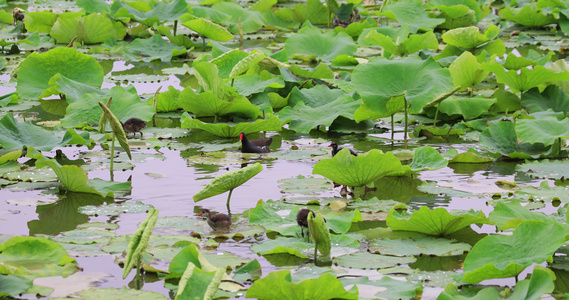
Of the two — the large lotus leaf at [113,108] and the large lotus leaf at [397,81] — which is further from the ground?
the large lotus leaf at [397,81]

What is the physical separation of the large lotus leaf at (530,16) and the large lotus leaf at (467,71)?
13.1 feet

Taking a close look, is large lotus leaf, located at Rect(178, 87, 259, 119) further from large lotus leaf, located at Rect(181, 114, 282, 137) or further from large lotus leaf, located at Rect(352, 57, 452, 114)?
large lotus leaf, located at Rect(352, 57, 452, 114)

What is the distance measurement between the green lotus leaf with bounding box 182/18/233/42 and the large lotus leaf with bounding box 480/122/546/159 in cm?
365

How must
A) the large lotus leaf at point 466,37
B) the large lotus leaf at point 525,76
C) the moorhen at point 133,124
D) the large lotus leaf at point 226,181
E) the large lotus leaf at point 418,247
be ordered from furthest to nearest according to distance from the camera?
the large lotus leaf at point 466,37, the large lotus leaf at point 525,76, the moorhen at point 133,124, the large lotus leaf at point 226,181, the large lotus leaf at point 418,247

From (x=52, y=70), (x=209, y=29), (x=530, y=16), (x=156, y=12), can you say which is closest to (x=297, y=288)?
(x=52, y=70)

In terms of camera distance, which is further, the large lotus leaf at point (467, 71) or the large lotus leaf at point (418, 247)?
the large lotus leaf at point (467, 71)

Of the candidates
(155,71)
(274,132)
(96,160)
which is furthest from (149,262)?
(155,71)

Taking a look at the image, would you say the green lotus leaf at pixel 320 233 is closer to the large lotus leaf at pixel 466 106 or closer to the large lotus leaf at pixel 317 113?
the large lotus leaf at pixel 317 113

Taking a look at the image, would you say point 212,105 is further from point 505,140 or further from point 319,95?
point 505,140

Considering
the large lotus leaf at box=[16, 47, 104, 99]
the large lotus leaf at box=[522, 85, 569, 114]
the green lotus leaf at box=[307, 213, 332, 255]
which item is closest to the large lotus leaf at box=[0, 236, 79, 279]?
the green lotus leaf at box=[307, 213, 332, 255]

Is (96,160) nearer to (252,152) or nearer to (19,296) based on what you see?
(252,152)

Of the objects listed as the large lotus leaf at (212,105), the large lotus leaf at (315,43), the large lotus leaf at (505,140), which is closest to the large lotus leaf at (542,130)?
the large lotus leaf at (505,140)

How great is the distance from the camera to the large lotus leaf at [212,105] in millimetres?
4941

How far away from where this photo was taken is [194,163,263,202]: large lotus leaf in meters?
3.26
